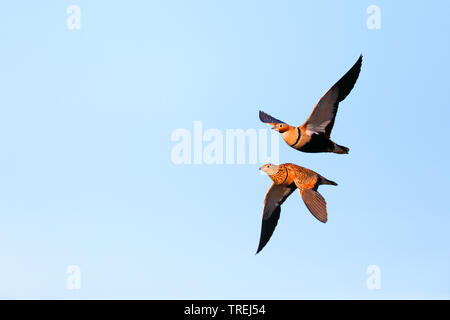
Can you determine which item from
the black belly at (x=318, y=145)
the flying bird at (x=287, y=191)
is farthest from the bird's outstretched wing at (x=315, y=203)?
the black belly at (x=318, y=145)

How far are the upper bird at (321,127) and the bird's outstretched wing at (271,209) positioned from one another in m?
0.96

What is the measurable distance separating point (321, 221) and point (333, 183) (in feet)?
3.91

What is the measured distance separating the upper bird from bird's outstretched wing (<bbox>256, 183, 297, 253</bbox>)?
3.14 ft

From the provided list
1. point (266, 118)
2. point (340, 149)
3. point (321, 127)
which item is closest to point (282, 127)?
point (321, 127)

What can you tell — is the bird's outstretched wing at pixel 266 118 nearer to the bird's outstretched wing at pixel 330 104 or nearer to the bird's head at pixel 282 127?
the bird's head at pixel 282 127

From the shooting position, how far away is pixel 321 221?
9.58 m

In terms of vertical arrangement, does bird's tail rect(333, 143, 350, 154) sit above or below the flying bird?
above

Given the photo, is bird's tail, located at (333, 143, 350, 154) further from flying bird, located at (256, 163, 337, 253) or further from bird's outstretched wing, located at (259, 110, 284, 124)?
bird's outstretched wing, located at (259, 110, 284, 124)

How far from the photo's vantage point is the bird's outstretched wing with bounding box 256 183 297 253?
11.0 meters

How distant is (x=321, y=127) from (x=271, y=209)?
1.92 meters

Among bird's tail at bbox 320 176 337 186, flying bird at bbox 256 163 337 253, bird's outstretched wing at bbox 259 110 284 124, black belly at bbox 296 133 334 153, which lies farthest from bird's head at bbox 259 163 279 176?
bird's outstretched wing at bbox 259 110 284 124
